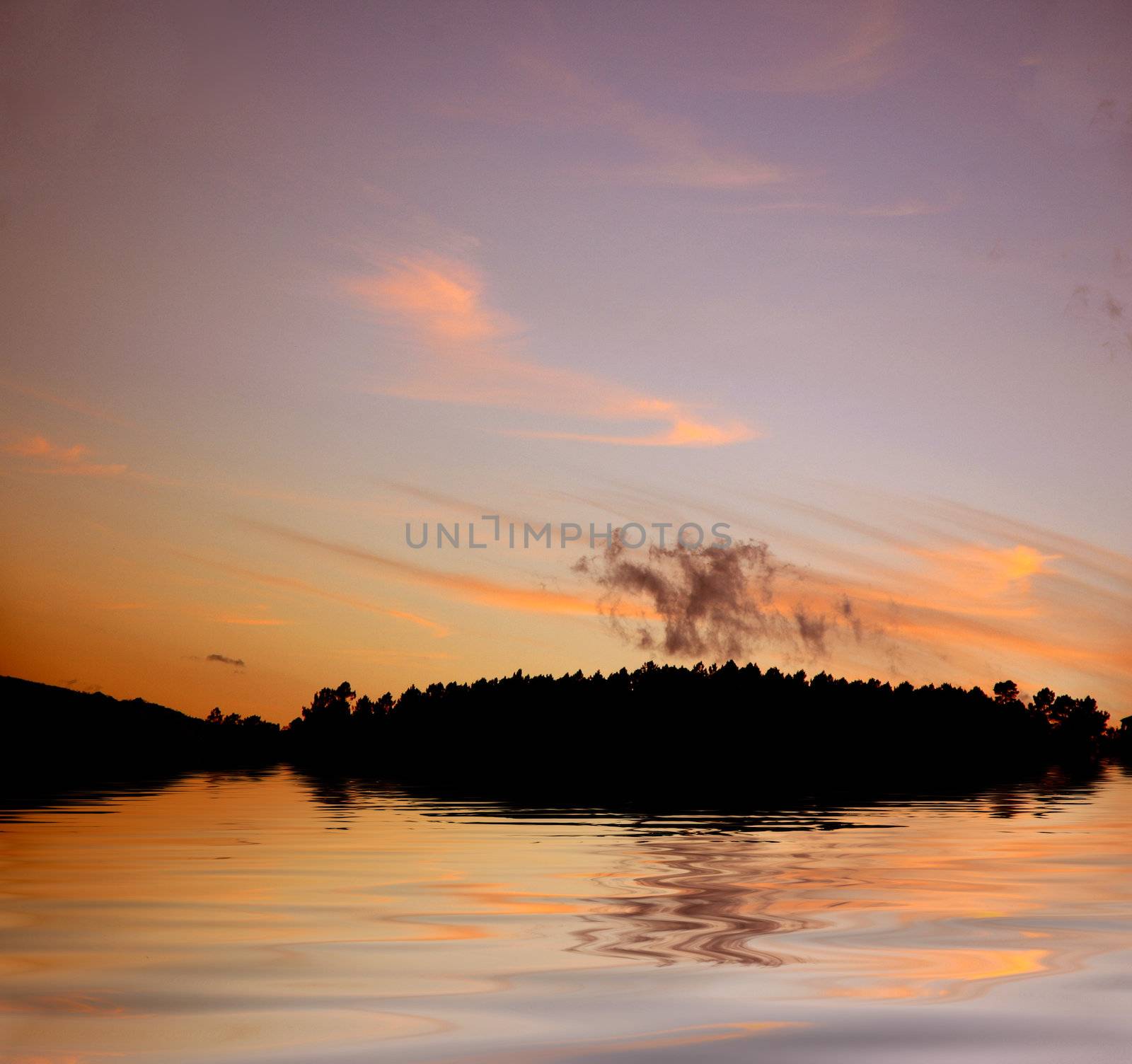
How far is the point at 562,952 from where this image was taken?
10516 millimetres

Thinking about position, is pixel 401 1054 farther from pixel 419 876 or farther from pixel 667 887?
pixel 419 876

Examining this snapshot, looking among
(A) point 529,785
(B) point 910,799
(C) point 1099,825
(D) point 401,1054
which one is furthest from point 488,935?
(A) point 529,785

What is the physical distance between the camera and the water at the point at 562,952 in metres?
7.47

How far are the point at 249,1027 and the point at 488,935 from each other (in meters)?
4.10

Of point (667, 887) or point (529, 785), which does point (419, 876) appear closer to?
point (667, 887)

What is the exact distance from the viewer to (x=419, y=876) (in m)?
17.0

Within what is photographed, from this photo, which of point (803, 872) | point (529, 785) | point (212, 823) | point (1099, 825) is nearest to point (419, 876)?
point (803, 872)

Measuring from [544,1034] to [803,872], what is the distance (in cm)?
1042

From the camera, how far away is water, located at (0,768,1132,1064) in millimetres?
7473

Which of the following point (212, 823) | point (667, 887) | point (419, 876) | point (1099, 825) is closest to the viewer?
point (667, 887)

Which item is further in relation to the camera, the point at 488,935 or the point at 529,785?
the point at 529,785

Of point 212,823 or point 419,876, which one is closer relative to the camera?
point 419,876

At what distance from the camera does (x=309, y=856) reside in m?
20.2

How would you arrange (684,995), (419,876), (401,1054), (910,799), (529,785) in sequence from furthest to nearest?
(529,785) < (910,799) < (419,876) < (684,995) < (401,1054)
